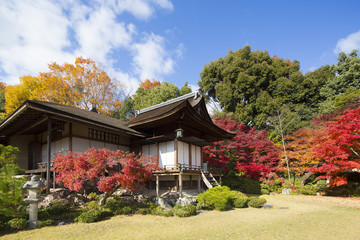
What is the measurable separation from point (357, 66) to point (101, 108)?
32682 mm

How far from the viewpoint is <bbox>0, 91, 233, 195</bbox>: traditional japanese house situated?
12695 millimetres

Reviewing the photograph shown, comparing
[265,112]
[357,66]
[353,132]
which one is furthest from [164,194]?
[357,66]

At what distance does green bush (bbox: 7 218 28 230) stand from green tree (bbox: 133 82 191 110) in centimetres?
2422

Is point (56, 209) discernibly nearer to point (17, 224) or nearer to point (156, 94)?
point (17, 224)

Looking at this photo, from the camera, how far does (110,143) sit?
1470 centimetres

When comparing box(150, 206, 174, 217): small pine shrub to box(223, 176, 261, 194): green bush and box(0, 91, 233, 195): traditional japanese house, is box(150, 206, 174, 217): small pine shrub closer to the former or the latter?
box(0, 91, 233, 195): traditional japanese house

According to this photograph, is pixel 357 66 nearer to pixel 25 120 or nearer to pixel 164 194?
pixel 164 194

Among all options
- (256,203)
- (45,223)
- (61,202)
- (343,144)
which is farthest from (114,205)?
(343,144)

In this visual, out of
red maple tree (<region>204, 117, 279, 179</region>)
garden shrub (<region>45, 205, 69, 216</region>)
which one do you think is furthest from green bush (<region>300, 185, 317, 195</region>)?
garden shrub (<region>45, 205, 69, 216</region>)

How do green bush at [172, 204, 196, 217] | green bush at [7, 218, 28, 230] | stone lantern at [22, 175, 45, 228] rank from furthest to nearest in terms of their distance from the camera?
green bush at [172, 204, 196, 217]
stone lantern at [22, 175, 45, 228]
green bush at [7, 218, 28, 230]

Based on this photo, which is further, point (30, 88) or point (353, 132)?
point (30, 88)

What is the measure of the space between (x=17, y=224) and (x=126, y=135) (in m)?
8.36

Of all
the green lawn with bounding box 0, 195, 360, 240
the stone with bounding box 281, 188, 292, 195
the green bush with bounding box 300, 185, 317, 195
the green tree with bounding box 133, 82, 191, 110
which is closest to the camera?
the green lawn with bounding box 0, 195, 360, 240

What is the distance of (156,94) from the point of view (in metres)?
31.7
